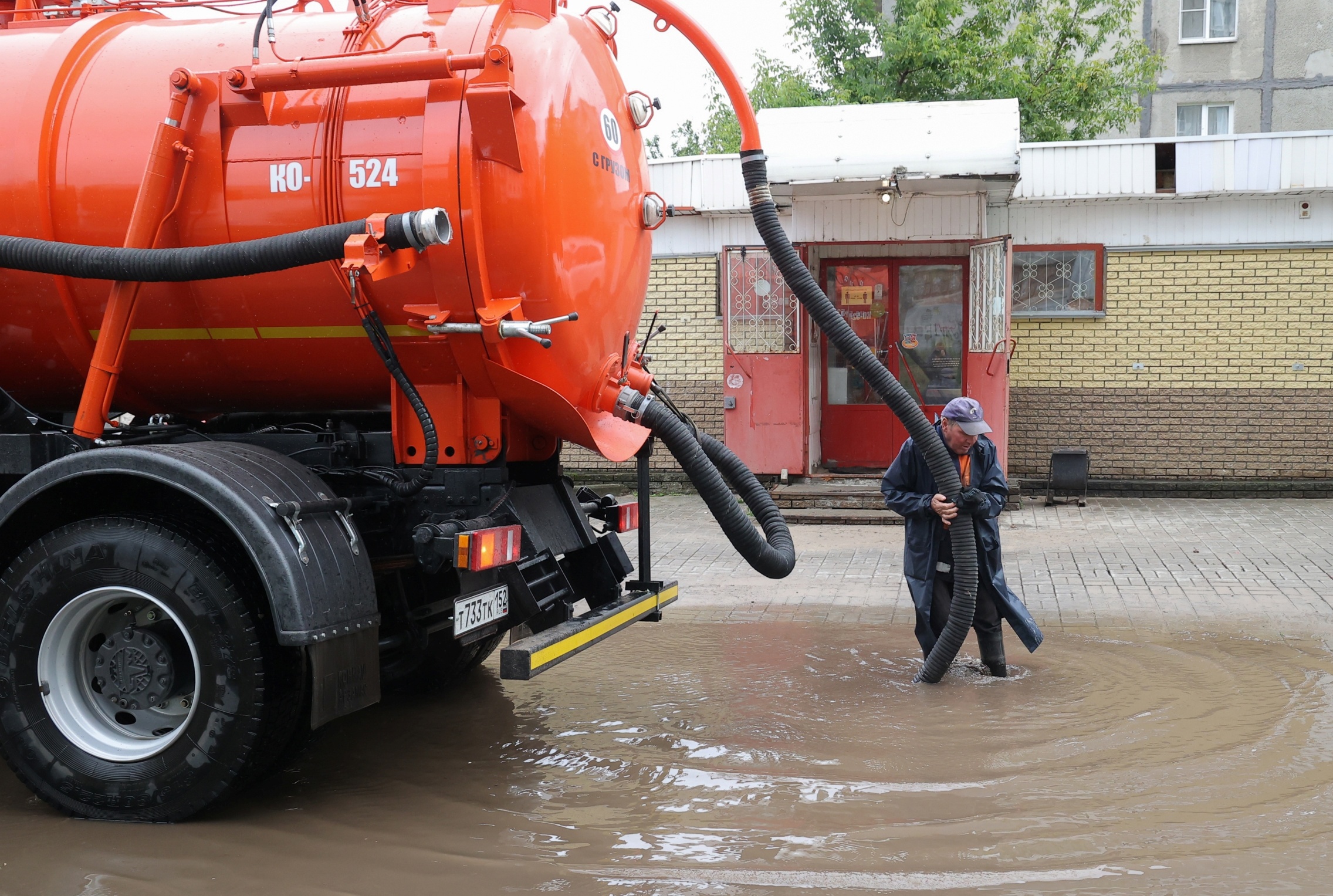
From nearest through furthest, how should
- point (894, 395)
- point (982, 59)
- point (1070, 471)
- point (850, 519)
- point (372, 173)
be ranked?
1. point (372, 173)
2. point (894, 395)
3. point (850, 519)
4. point (1070, 471)
5. point (982, 59)

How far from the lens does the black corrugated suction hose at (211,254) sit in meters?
4.09

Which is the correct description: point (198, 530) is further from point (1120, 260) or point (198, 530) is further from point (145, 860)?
point (1120, 260)

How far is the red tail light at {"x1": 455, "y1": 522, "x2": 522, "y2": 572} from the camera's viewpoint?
14.0ft

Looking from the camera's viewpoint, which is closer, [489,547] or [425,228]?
[425,228]

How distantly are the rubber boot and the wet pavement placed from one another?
0.28 feet

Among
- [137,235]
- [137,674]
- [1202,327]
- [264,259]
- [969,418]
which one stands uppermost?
[137,235]

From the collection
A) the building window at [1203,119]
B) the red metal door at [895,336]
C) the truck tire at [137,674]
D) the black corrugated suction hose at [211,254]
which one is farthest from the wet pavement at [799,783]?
the building window at [1203,119]

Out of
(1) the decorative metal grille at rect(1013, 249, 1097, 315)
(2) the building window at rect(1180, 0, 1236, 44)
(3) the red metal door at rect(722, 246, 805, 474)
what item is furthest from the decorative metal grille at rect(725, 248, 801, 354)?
(2) the building window at rect(1180, 0, 1236, 44)

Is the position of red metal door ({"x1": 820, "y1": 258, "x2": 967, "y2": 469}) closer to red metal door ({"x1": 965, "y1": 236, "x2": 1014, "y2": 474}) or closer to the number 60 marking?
red metal door ({"x1": 965, "y1": 236, "x2": 1014, "y2": 474})

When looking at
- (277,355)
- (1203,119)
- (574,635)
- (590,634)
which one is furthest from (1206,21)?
(277,355)

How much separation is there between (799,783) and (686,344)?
32.0ft

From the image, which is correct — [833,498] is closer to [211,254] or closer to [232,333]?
[232,333]

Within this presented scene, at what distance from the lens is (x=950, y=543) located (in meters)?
5.99

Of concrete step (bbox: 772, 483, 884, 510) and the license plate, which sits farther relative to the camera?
concrete step (bbox: 772, 483, 884, 510)
